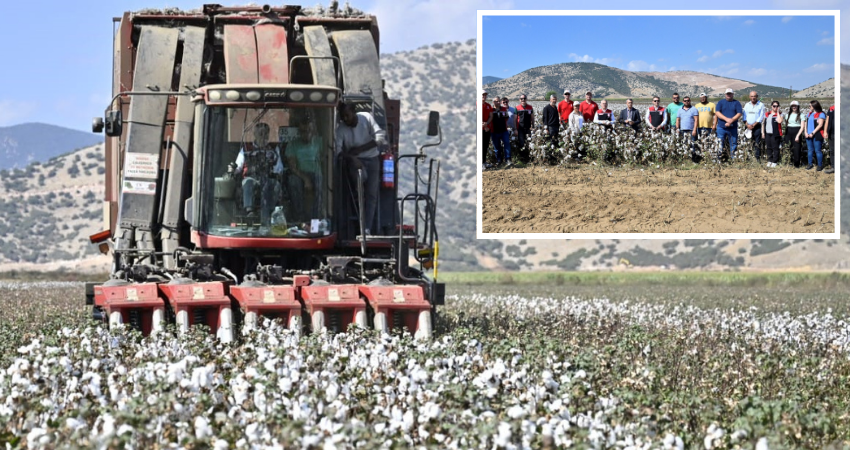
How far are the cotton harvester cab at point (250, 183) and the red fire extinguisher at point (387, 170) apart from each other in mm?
17

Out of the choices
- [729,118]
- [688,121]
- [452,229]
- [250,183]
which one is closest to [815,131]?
[729,118]

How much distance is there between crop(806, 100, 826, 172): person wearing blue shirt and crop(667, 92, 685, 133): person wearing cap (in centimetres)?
222

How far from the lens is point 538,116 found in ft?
69.0

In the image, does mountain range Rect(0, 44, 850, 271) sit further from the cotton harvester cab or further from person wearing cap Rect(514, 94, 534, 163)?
the cotton harvester cab

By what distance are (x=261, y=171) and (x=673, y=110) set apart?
10.1 m

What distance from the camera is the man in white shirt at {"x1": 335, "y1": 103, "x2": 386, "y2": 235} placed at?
14.1 meters

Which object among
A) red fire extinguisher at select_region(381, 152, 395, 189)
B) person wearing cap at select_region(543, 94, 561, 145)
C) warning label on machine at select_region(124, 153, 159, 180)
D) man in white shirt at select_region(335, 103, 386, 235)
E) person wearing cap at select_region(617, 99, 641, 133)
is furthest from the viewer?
person wearing cap at select_region(617, 99, 641, 133)

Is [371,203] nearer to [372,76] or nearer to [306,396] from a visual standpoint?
→ [372,76]

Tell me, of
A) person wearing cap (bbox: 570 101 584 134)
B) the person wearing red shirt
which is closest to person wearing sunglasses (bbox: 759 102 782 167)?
the person wearing red shirt

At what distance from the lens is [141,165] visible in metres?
14.3

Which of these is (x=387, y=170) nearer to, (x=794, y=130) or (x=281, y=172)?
(x=281, y=172)

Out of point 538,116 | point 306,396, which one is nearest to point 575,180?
point 538,116

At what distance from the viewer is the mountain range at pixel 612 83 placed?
20.3 m

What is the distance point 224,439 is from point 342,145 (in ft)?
25.8
